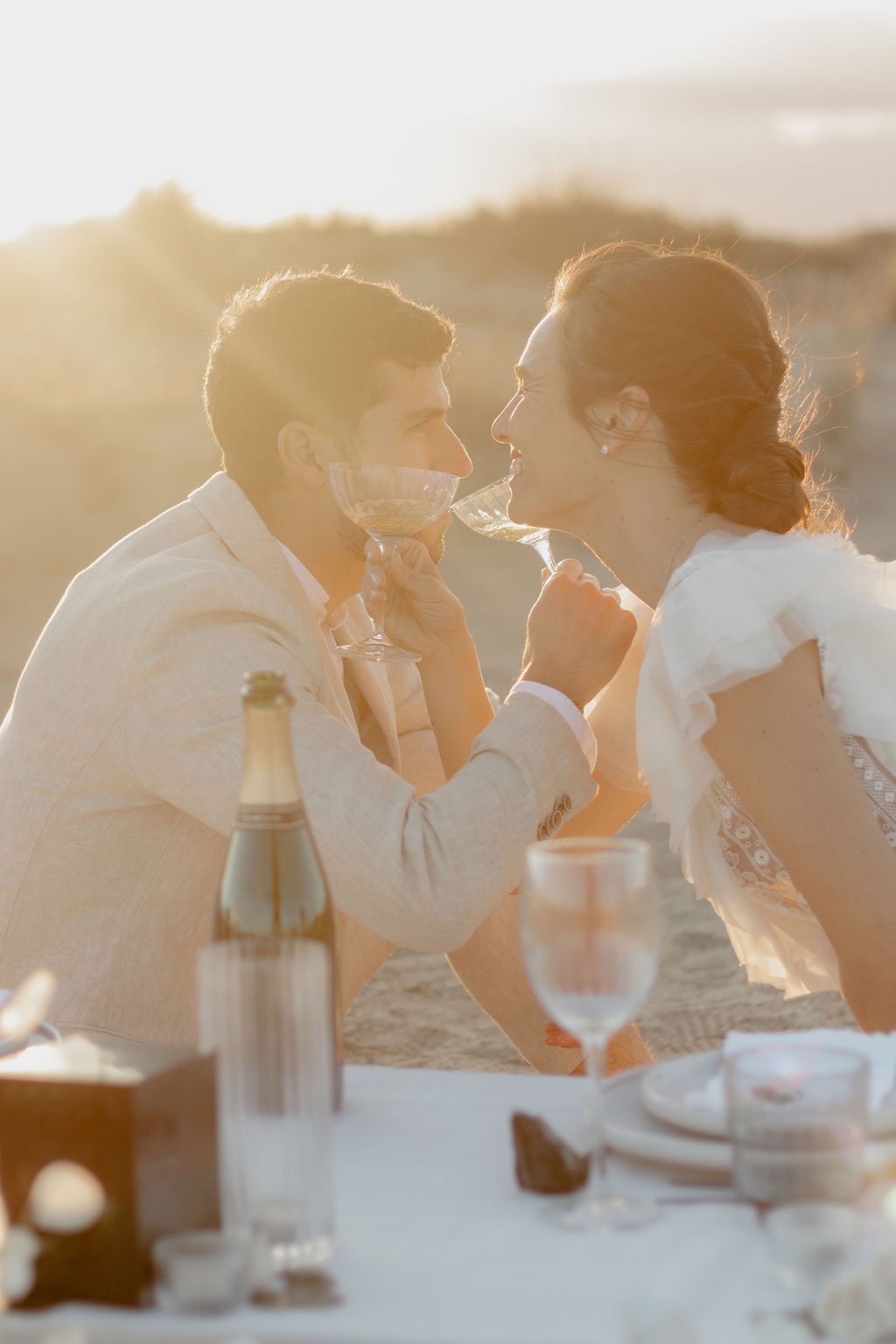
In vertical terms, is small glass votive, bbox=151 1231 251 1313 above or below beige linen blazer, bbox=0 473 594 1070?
below

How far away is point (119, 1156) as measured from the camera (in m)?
1.36

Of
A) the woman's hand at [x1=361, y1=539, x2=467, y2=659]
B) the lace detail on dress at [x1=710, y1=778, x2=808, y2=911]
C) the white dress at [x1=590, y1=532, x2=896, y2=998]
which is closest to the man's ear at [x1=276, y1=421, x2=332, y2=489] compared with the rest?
the woman's hand at [x1=361, y1=539, x2=467, y2=659]

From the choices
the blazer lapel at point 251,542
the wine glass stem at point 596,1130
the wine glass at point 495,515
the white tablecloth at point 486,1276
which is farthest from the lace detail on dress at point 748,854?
the wine glass stem at point 596,1130

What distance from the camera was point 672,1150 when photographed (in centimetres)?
157

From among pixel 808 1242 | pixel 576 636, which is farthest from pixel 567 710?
pixel 808 1242

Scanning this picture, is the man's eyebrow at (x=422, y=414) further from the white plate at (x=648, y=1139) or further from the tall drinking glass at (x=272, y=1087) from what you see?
the tall drinking glass at (x=272, y=1087)

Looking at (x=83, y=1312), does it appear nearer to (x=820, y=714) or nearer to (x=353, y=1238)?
(x=353, y=1238)

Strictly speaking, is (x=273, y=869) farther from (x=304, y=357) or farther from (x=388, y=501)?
(x=304, y=357)

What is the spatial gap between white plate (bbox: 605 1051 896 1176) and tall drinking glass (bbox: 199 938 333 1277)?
1.15 ft

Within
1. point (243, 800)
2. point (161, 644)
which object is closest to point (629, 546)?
point (161, 644)

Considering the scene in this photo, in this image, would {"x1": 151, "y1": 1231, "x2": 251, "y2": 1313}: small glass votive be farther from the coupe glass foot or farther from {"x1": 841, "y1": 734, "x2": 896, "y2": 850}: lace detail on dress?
the coupe glass foot

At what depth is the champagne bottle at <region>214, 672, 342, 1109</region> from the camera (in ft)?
5.93

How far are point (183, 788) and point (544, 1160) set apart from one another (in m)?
1.32

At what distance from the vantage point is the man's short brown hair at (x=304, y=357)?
11.8ft
